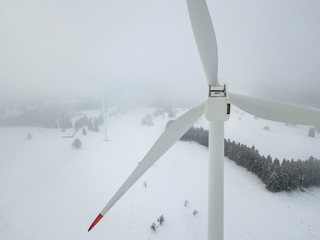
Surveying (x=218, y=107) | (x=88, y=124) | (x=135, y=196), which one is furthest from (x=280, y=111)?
(x=88, y=124)

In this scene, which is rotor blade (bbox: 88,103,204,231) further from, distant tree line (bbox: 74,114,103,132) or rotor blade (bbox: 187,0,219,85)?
distant tree line (bbox: 74,114,103,132)

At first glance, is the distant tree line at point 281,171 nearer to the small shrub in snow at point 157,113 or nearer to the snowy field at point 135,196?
the snowy field at point 135,196

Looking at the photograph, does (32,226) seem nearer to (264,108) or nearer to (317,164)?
(264,108)

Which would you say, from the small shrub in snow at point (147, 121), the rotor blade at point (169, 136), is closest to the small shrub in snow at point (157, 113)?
the small shrub in snow at point (147, 121)

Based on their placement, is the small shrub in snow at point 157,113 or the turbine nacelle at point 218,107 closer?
the turbine nacelle at point 218,107

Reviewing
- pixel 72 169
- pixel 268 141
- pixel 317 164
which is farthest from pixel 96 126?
pixel 317 164

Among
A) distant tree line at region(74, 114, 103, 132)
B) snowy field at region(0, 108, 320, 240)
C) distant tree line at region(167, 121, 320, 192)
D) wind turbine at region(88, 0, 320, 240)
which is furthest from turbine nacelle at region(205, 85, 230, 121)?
distant tree line at region(74, 114, 103, 132)

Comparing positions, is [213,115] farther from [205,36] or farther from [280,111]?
[205,36]
